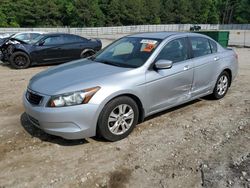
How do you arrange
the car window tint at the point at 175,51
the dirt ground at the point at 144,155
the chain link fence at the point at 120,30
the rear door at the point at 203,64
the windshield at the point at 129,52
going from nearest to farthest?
1. the dirt ground at the point at 144,155
2. the windshield at the point at 129,52
3. the car window tint at the point at 175,51
4. the rear door at the point at 203,64
5. the chain link fence at the point at 120,30

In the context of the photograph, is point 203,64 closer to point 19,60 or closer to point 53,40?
point 53,40

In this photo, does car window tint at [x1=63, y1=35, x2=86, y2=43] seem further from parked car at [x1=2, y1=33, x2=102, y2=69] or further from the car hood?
the car hood

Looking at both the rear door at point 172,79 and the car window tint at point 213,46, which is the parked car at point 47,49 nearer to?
the car window tint at point 213,46

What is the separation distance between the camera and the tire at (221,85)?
567 centimetres

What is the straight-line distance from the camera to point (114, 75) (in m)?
3.88

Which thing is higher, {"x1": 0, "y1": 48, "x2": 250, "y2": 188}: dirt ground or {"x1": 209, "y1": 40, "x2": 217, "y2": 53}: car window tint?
{"x1": 209, "y1": 40, "x2": 217, "y2": 53}: car window tint

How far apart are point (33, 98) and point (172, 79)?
216 cm

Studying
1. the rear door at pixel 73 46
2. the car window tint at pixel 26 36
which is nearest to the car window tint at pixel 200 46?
the rear door at pixel 73 46

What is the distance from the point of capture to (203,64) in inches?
199

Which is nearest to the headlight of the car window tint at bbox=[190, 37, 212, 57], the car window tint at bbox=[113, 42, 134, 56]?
the car window tint at bbox=[113, 42, 134, 56]

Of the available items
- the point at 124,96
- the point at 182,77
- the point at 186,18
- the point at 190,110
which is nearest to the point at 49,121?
the point at 124,96

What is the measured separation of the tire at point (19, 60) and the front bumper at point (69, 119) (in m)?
7.20

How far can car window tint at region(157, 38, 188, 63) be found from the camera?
443 centimetres

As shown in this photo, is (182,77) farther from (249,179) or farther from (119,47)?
(249,179)
